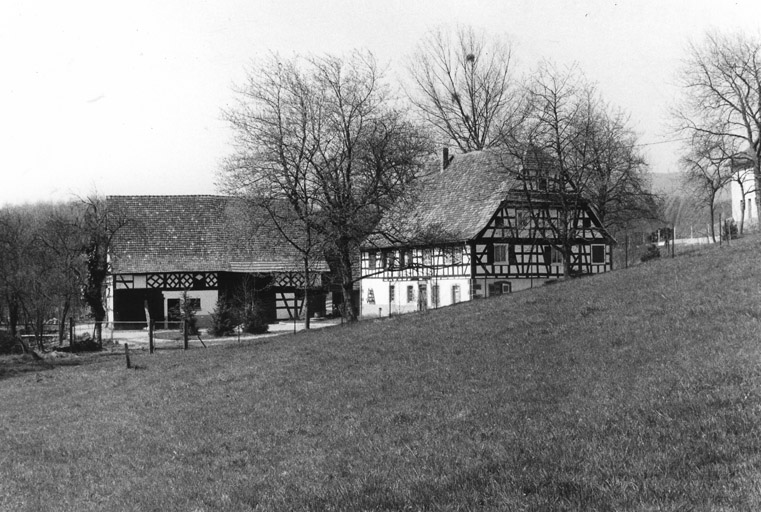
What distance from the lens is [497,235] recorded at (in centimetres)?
4059

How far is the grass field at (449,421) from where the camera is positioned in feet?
21.1

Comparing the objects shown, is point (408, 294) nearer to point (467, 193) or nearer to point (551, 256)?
point (467, 193)

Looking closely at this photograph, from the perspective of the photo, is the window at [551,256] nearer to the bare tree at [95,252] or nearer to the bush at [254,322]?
the bush at [254,322]

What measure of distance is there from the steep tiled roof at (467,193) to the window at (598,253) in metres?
7.13

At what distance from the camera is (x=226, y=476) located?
838cm

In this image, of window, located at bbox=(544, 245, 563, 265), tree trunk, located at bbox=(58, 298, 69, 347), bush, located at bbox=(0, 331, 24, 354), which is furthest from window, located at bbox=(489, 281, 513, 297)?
bush, located at bbox=(0, 331, 24, 354)

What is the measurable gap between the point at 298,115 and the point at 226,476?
2085 centimetres

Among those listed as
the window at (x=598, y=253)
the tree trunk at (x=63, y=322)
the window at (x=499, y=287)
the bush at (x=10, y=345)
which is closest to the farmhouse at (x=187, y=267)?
the tree trunk at (x=63, y=322)

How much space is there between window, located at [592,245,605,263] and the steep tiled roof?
23.4 ft

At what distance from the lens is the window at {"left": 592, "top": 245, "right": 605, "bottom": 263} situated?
43.7 metres

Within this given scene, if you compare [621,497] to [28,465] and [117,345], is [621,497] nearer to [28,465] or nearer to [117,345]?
[28,465]

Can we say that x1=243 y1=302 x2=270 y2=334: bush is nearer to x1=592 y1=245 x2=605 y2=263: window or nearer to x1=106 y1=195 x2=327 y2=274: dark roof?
x1=106 y1=195 x2=327 y2=274: dark roof

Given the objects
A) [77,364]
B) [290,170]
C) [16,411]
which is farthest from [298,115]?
[16,411]

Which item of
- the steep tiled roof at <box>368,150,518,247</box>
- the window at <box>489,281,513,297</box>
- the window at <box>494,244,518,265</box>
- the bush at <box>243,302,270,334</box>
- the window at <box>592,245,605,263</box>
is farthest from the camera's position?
the window at <box>592,245,605,263</box>
